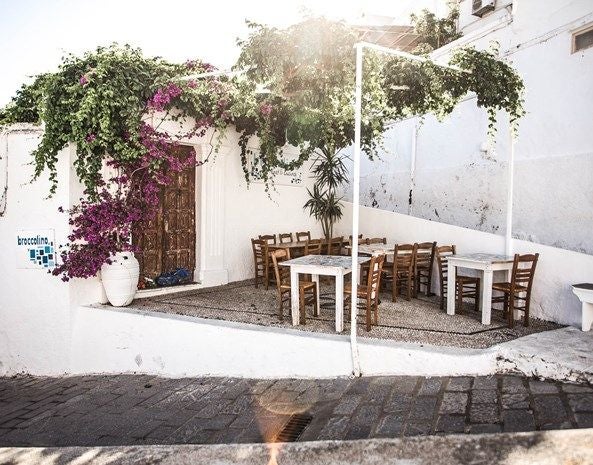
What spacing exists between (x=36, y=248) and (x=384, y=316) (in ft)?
15.9

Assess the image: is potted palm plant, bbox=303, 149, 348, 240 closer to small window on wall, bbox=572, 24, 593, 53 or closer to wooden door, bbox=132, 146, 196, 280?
wooden door, bbox=132, 146, 196, 280

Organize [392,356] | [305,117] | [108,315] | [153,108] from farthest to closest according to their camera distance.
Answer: [305,117] → [153,108] → [108,315] → [392,356]

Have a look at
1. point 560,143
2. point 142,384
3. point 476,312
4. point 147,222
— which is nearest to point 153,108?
point 147,222

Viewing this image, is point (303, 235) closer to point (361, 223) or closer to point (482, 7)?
point (361, 223)

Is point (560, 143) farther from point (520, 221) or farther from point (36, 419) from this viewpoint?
point (36, 419)

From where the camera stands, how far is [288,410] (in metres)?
4.18

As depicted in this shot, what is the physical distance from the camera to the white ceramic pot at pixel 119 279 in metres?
6.37

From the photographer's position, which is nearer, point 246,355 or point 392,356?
point 392,356

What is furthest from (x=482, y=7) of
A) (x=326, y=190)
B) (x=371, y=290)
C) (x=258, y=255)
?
(x=371, y=290)

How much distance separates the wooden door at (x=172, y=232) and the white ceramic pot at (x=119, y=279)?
757 millimetres

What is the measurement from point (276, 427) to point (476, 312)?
3.55 m

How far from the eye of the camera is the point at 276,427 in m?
3.88

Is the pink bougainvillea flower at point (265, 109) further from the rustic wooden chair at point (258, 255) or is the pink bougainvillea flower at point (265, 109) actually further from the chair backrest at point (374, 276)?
the chair backrest at point (374, 276)

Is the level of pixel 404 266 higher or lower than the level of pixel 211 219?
lower
